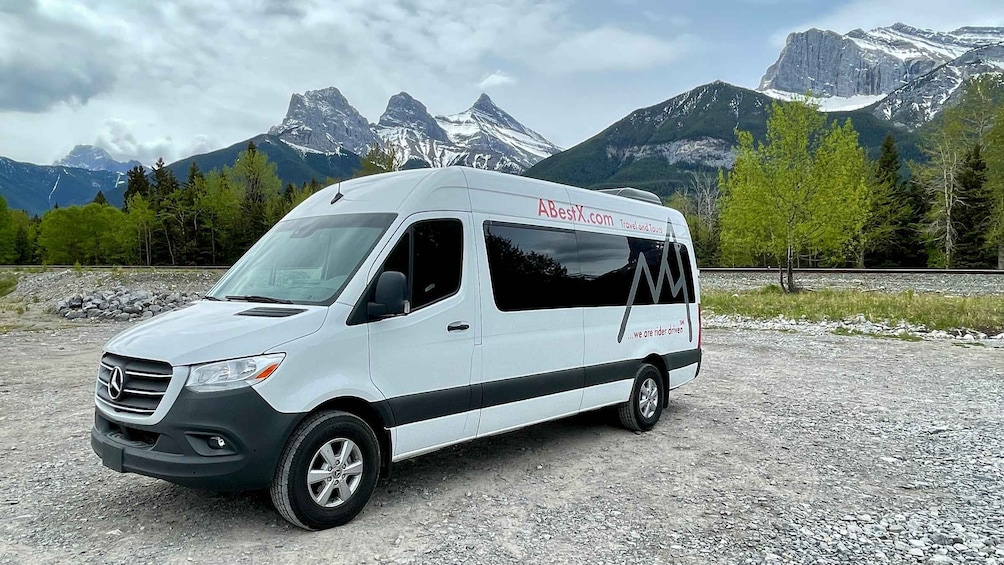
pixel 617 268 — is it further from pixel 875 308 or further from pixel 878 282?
pixel 878 282

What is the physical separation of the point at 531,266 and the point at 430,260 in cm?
126

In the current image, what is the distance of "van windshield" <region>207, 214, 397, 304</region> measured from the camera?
4.57 metres

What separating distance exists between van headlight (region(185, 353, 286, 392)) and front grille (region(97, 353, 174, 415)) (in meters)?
0.21

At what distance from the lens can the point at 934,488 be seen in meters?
5.32

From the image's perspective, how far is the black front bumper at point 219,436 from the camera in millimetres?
3844

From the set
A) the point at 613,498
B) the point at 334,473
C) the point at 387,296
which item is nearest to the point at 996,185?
the point at 613,498

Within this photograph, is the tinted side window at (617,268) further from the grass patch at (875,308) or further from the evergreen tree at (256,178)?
the evergreen tree at (256,178)

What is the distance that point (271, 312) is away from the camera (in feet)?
14.1

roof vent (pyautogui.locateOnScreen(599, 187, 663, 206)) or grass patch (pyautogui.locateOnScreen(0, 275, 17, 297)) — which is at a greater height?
roof vent (pyautogui.locateOnScreen(599, 187, 663, 206))

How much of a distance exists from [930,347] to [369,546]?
1510cm

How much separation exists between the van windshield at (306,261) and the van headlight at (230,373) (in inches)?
25.0

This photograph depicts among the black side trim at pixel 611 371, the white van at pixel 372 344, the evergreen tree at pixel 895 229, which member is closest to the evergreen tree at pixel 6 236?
the white van at pixel 372 344

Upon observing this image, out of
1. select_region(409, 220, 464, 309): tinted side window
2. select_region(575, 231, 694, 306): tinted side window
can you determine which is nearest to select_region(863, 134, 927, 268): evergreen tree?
select_region(575, 231, 694, 306): tinted side window

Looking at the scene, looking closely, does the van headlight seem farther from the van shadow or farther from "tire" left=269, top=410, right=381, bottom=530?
the van shadow
